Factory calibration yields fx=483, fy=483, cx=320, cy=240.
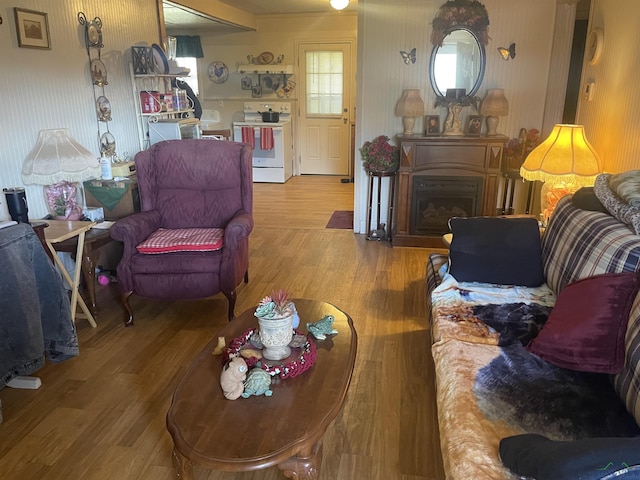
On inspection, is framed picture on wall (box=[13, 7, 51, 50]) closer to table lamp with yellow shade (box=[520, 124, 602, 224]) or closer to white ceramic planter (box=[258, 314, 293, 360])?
white ceramic planter (box=[258, 314, 293, 360])

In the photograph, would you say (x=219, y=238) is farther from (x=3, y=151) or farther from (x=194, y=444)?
(x=194, y=444)

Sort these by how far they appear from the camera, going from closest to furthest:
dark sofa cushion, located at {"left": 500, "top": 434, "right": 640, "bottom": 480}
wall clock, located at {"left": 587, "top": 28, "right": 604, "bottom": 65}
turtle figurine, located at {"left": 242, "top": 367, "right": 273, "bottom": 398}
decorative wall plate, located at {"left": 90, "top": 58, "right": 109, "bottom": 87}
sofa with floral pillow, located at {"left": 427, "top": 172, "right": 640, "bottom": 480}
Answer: dark sofa cushion, located at {"left": 500, "top": 434, "right": 640, "bottom": 480}
sofa with floral pillow, located at {"left": 427, "top": 172, "right": 640, "bottom": 480}
turtle figurine, located at {"left": 242, "top": 367, "right": 273, "bottom": 398}
wall clock, located at {"left": 587, "top": 28, "right": 604, "bottom": 65}
decorative wall plate, located at {"left": 90, "top": 58, "right": 109, "bottom": 87}

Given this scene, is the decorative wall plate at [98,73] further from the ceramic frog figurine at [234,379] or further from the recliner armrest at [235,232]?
the ceramic frog figurine at [234,379]

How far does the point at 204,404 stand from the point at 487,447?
0.82 meters

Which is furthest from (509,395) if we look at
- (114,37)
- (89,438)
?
(114,37)

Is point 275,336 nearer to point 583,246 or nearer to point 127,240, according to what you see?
point 583,246

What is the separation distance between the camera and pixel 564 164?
2787 millimetres

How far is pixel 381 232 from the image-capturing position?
4.51 meters

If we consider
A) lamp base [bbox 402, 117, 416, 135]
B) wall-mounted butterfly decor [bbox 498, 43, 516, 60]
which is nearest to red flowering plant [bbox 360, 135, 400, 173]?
lamp base [bbox 402, 117, 416, 135]

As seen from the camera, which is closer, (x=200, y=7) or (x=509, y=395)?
(x=509, y=395)

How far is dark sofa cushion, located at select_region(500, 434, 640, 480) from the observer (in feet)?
3.25

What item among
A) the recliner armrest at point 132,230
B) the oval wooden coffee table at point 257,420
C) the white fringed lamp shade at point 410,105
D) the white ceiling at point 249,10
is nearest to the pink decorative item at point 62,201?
the recliner armrest at point 132,230

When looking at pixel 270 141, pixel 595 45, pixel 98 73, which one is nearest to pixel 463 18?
pixel 595 45

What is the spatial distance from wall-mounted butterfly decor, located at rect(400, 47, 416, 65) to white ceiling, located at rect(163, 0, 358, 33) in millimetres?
2243
